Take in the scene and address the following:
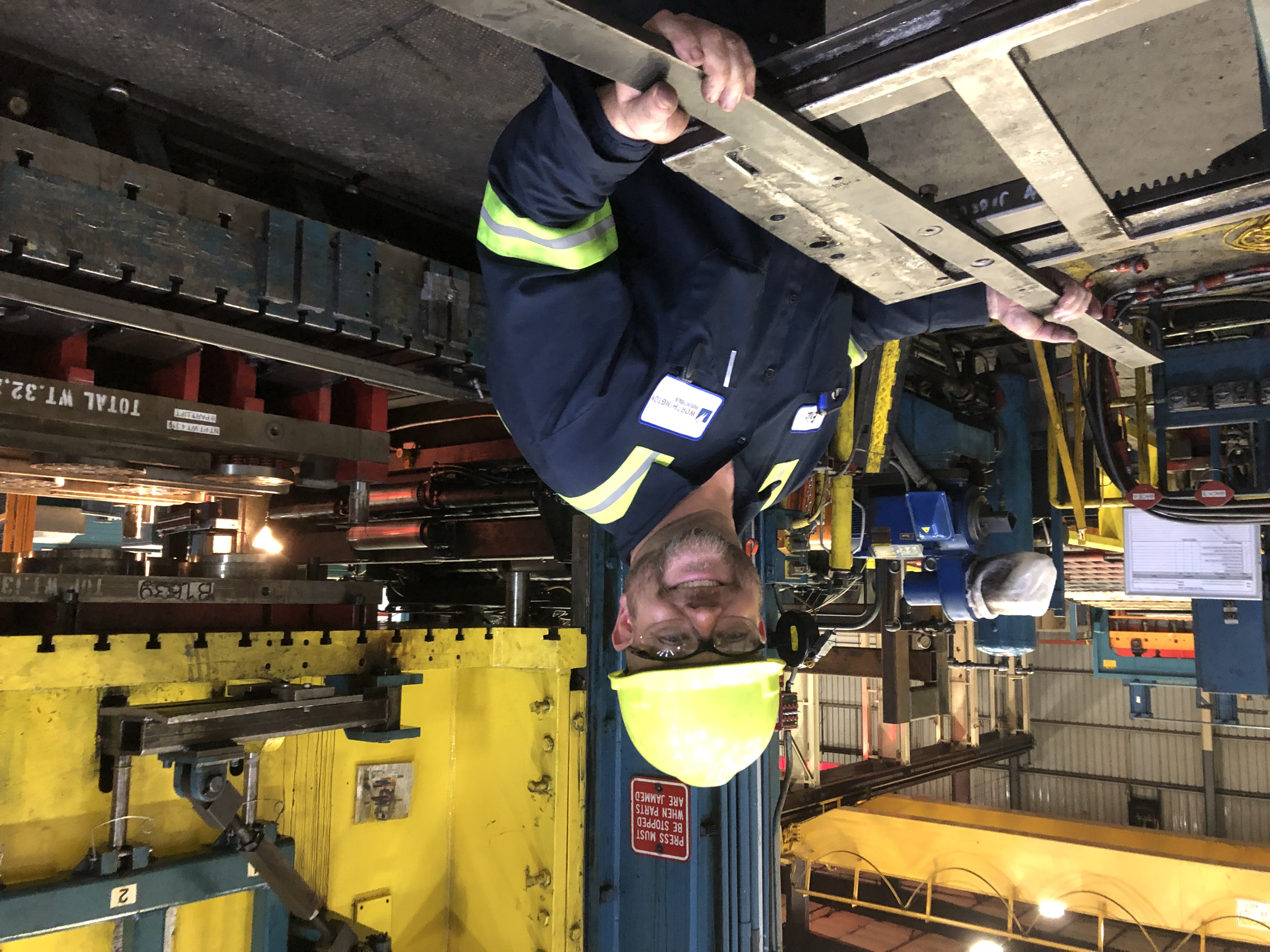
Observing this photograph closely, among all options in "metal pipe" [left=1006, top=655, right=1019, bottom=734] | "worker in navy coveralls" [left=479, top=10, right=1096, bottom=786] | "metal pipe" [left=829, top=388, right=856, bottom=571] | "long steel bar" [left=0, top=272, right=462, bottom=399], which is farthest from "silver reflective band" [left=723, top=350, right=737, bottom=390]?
"metal pipe" [left=1006, top=655, right=1019, bottom=734]

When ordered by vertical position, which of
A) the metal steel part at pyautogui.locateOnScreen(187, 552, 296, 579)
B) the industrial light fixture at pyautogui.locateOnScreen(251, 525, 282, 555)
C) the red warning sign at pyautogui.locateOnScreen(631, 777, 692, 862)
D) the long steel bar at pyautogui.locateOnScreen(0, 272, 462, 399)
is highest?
the long steel bar at pyautogui.locateOnScreen(0, 272, 462, 399)

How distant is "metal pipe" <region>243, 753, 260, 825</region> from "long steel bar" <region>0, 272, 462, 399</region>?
1.19 meters

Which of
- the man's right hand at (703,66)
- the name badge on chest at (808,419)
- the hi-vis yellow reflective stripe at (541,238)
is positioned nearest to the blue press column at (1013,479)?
the name badge on chest at (808,419)

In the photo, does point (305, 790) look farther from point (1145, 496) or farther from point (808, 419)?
point (1145, 496)

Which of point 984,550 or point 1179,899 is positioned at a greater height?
point 984,550

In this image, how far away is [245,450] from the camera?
2670 mm

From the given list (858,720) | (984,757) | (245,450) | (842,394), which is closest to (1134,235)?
(842,394)

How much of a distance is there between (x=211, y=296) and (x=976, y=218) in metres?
1.92

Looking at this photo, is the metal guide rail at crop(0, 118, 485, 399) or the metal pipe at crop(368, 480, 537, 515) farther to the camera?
the metal pipe at crop(368, 480, 537, 515)

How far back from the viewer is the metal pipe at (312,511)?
4.73 meters

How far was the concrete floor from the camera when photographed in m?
2.34

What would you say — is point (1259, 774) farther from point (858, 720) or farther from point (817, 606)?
point (817, 606)

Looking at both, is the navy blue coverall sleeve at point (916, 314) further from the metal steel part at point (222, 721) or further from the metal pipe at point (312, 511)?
the metal pipe at point (312, 511)

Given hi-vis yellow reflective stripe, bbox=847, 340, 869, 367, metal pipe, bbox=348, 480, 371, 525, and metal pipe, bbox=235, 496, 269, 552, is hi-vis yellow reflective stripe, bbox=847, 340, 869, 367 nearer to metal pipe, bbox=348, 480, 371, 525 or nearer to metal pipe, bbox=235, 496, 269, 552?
metal pipe, bbox=348, 480, 371, 525
